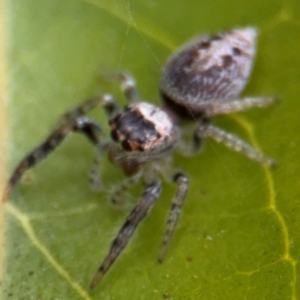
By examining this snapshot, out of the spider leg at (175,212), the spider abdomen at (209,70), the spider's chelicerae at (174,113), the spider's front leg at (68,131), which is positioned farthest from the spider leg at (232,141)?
the spider's front leg at (68,131)

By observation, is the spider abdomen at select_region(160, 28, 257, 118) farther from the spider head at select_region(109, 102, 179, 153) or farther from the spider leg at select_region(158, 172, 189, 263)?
the spider leg at select_region(158, 172, 189, 263)

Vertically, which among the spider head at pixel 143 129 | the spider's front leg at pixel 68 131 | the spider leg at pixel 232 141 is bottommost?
the spider leg at pixel 232 141

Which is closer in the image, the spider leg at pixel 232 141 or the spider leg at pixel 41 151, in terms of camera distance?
the spider leg at pixel 232 141

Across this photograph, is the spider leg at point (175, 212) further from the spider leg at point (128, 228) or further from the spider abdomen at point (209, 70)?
the spider abdomen at point (209, 70)

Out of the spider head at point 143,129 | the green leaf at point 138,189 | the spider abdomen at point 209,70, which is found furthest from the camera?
the spider abdomen at point 209,70

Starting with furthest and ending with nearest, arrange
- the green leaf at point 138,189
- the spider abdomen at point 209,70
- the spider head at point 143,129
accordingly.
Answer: the spider abdomen at point 209,70
the spider head at point 143,129
the green leaf at point 138,189

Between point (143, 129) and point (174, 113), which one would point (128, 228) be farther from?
point (174, 113)
